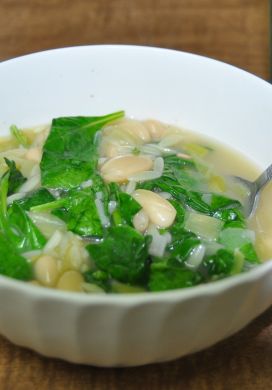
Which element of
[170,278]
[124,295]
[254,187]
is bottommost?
[254,187]

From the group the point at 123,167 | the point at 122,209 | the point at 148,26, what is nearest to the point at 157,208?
the point at 122,209

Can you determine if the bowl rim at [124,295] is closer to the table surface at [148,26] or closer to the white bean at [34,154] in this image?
the white bean at [34,154]

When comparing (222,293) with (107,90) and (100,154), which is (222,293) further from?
(107,90)

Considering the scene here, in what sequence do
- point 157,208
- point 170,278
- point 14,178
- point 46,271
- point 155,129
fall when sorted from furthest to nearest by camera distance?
1. point 155,129
2. point 14,178
3. point 157,208
4. point 46,271
5. point 170,278

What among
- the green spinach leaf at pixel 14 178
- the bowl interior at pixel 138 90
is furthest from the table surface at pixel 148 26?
the green spinach leaf at pixel 14 178

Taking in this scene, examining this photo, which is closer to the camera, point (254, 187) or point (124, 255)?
point (124, 255)

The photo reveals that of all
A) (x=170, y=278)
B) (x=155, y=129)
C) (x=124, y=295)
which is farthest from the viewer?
(x=155, y=129)

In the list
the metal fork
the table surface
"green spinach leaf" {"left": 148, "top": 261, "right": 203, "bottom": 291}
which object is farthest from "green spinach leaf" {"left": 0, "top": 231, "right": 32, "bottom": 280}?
the table surface

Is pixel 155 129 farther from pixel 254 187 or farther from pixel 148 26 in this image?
pixel 148 26

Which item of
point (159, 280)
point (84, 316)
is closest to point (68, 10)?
point (159, 280)

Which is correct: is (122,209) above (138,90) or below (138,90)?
below
